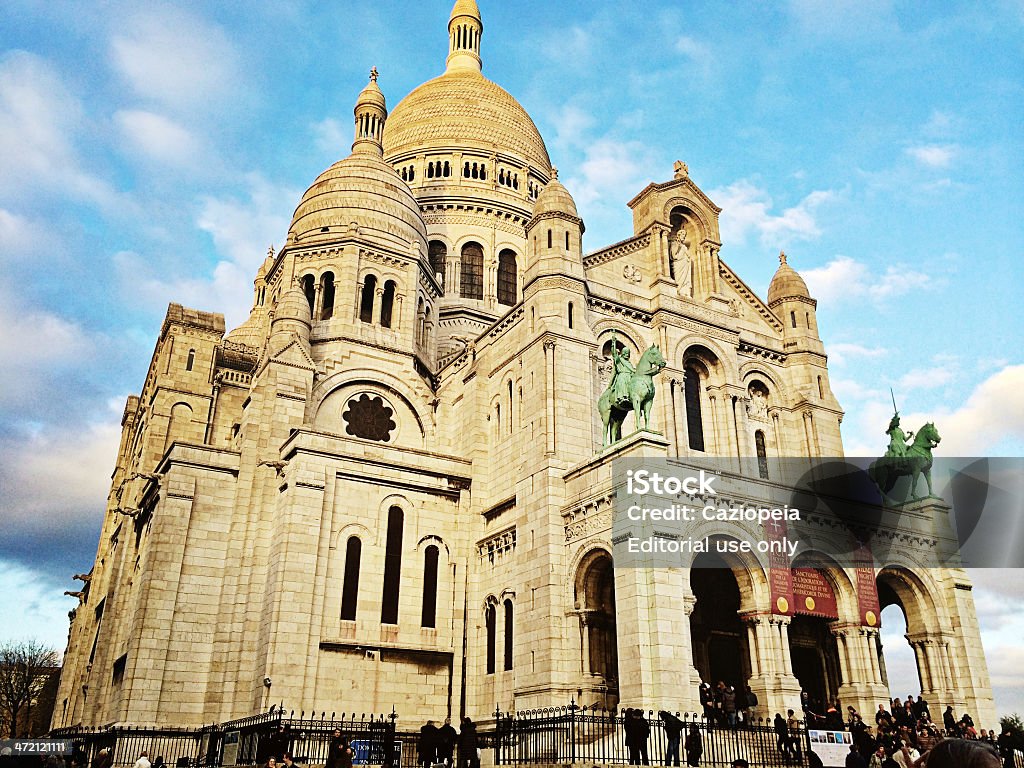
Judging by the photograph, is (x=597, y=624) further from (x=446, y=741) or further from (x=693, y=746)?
(x=693, y=746)

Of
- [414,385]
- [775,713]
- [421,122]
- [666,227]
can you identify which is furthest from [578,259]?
[421,122]

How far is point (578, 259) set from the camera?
109ft

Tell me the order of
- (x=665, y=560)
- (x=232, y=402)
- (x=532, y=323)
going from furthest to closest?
1. (x=232, y=402)
2. (x=532, y=323)
3. (x=665, y=560)

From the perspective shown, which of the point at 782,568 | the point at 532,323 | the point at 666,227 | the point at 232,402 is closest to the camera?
the point at 782,568

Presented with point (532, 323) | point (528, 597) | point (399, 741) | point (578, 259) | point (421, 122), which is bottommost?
point (399, 741)

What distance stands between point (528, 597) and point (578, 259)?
13.2 metres

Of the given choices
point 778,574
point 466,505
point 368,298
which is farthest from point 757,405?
point 368,298

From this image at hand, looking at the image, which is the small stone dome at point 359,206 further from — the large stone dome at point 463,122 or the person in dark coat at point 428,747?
the person in dark coat at point 428,747

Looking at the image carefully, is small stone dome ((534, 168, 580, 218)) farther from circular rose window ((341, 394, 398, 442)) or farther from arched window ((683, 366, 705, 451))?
circular rose window ((341, 394, 398, 442))

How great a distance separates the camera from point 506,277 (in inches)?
2068

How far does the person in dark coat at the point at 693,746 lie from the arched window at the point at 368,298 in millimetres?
24797

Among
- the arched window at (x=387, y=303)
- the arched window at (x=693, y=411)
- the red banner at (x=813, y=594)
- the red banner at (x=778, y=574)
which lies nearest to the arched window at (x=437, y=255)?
the arched window at (x=387, y=303)

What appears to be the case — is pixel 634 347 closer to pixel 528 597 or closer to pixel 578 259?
pixel 578 259

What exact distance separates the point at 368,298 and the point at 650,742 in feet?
82.6
